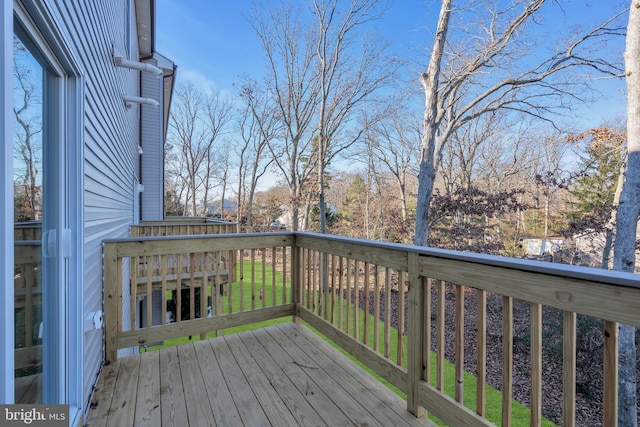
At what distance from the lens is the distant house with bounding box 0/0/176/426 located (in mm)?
1105

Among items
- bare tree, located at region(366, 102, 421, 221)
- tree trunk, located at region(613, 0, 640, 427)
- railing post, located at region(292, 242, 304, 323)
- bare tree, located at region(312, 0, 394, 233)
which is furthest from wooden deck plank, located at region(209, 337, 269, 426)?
bare tree, located at region(366, 102, 421, 221)

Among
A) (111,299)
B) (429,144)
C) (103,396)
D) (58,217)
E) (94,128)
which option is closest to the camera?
(58,217)

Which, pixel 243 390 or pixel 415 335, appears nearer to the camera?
pixel 415 335

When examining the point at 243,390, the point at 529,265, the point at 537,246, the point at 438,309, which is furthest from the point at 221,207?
the point at 529,265

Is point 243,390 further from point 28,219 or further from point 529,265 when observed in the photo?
point 529,265

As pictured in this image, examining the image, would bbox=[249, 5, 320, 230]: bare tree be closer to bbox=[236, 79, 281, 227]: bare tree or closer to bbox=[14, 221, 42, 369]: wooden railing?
bbox=[236, 79, 281, 227]: bare tree

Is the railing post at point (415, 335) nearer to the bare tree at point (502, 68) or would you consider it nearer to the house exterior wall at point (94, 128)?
the house exterior wall at point (94, 128)

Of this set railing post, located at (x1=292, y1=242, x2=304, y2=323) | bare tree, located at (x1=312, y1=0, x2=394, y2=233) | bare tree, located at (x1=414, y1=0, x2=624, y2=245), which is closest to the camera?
railing post, located at (x1=292, y1=242, x2=304, y2=323)

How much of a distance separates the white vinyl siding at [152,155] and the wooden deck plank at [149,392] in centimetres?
832

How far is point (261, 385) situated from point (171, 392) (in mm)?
621

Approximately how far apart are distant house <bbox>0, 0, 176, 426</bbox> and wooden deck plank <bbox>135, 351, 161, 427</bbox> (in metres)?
0.31

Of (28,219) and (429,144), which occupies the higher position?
(429,144)

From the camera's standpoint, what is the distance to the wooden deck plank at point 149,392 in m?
2.00

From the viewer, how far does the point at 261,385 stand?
7.82 ft
